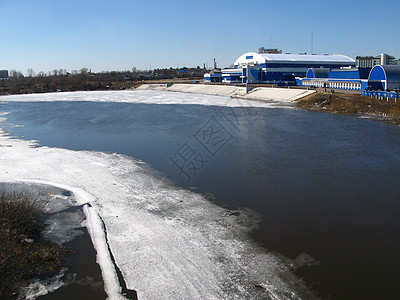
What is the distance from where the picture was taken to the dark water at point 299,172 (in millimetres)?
4621

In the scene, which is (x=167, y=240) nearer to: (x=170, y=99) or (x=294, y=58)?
(x=170, y=99)

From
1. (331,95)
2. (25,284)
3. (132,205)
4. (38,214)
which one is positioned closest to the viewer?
(25,284)

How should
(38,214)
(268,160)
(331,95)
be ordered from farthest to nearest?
(331,95) → (268,160) → (38,214)

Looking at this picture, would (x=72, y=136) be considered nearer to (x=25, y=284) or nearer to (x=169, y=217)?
(x=169, y=217)

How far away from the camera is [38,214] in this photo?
551 centimetres

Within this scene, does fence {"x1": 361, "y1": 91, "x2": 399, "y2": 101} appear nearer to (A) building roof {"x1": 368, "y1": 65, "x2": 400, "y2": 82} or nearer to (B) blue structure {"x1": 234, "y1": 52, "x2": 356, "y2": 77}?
(A) building roof {"x1": 368, "y1": 65, "x2": 400, "y2": 82}

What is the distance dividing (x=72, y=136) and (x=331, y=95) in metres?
15.0

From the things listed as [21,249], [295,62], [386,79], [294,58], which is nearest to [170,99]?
[386,79]

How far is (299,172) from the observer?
27.0 feet

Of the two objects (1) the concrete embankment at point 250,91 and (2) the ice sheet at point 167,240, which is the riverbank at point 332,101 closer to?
(1) the concrete embankment at point 250,91

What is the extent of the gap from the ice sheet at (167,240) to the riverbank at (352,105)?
1205 cm

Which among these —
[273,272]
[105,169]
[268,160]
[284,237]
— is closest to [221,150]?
[268,160]

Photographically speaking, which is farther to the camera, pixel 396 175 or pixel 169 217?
pixel 396 175

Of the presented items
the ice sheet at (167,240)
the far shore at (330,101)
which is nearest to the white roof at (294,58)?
the far shore at (330,101)
